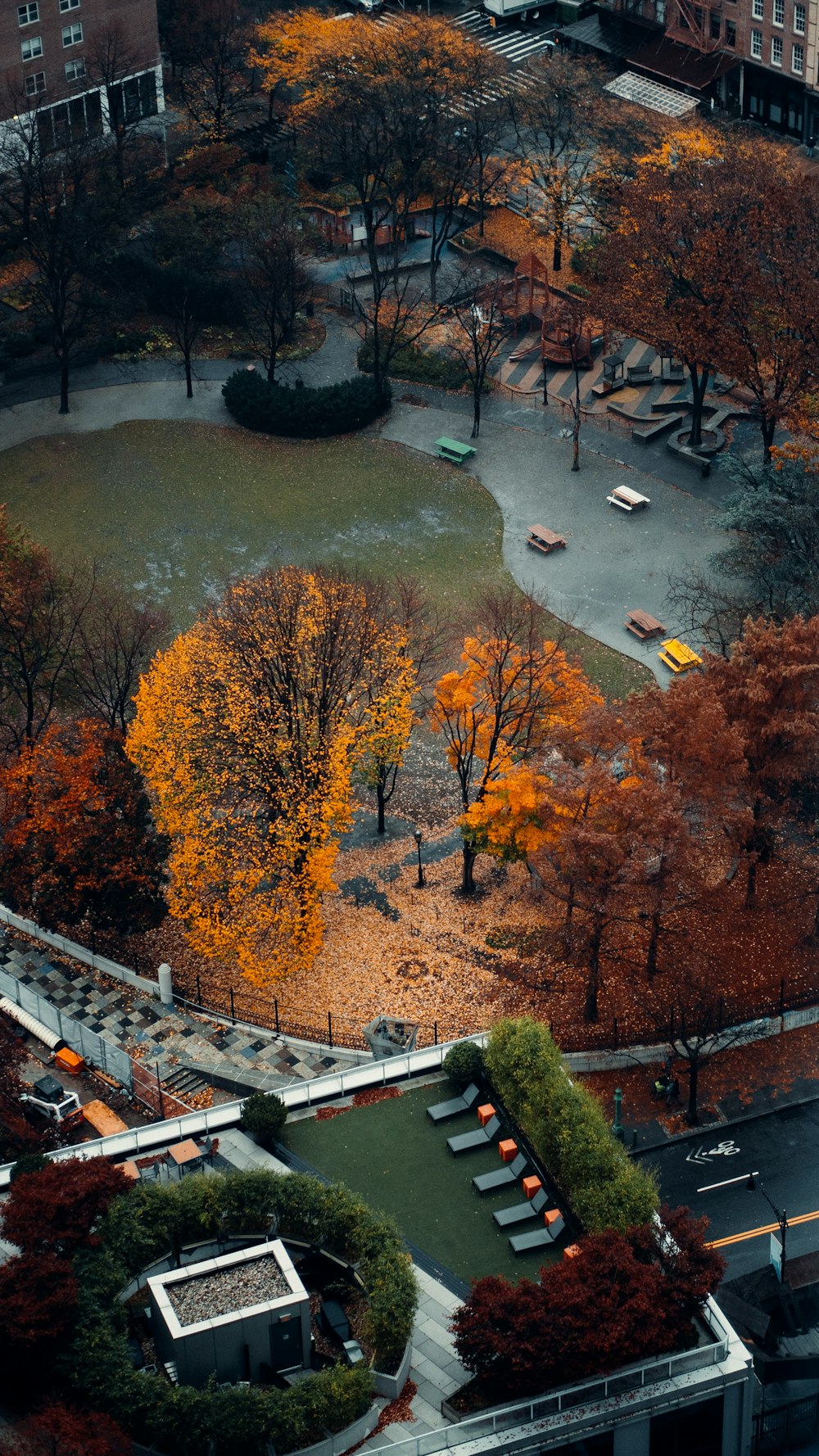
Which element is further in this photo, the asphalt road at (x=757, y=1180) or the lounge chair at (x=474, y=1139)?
the asphalt road at (x=757, y=1180)

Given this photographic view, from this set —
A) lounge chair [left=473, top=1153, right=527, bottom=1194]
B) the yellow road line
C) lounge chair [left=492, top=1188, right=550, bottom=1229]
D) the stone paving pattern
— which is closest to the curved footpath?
the stone paving pattern

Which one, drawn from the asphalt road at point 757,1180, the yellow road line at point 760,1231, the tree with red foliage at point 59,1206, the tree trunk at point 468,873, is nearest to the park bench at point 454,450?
the tree trunk at point 468,873

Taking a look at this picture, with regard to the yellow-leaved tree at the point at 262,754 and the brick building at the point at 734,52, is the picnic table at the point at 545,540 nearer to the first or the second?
the yellow-leaved tree at the point at 262,754

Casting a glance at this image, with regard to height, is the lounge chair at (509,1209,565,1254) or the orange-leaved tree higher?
the orange-leaved tree

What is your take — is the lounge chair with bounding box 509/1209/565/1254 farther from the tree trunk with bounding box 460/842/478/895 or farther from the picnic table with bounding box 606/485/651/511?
the picnic table with bounding box 606/485/651/511

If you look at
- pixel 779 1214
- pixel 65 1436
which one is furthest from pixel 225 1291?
pixel 779 1214

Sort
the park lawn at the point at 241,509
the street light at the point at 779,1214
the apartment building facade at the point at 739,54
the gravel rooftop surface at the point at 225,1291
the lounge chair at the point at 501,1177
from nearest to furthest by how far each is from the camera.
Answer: the gravel rooftop surface at the point at 225,1291 → the lounge chair at the point at 501,1177 → the street light at the point at 779,1214 → the park lawn at the point at 241,509 → the apartment building facade at the point at 739,54

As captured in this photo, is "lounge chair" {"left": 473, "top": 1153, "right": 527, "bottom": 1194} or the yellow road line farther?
the yellow road line

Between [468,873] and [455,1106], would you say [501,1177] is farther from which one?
[468,873]
